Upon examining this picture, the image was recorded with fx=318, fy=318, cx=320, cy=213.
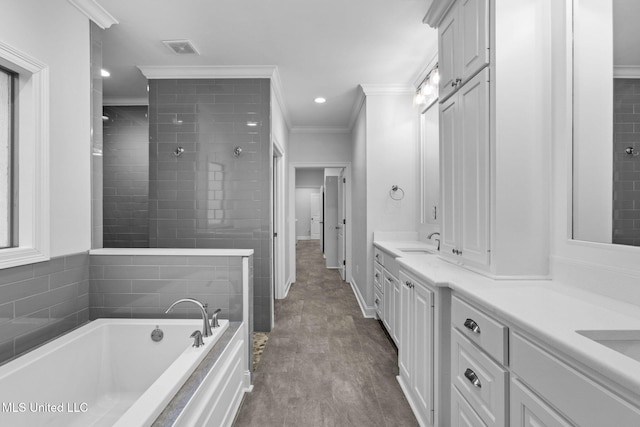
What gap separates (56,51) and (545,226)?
292 centimetres

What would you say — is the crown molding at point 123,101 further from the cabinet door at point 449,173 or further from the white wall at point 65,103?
the cabinet door at point 449,173

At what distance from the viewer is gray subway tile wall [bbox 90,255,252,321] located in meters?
2.17

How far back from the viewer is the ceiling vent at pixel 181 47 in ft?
8.92

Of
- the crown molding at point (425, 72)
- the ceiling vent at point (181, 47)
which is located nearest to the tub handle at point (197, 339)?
the ceiling vent at point (181, 47)

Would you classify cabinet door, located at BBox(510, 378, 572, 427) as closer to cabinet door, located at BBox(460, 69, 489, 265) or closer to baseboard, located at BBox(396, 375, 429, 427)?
cabinet door, located at BBox(460, 69, 489, 265)

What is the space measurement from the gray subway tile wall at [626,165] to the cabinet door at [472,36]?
0.60 m

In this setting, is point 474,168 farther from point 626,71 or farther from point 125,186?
point 125,186

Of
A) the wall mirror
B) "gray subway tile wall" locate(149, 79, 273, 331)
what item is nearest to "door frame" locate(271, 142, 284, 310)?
"gray subway tile wall" locate(149, 79, 273, 331)

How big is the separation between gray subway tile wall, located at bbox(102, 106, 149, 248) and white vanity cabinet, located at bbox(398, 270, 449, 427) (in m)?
3.26

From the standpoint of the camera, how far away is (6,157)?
1.74 m

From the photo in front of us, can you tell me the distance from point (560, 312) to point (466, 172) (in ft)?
3.01

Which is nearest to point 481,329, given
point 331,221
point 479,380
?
point 479,380

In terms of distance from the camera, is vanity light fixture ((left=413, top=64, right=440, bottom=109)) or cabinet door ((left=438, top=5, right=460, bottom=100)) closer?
cabinet door ((left=438, top=5, right=460, bottom=100))

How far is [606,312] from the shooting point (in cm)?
112
